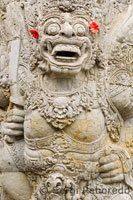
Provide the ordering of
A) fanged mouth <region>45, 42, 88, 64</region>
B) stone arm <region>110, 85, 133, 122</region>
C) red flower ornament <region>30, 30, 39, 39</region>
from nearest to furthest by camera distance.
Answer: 1. fanged mouth <region>45, 42, 88, 64</region>
2. red flower ornament <region>30, 30, 39, 39</region>
3. stone arm <region>110, 85, 133, 122</region>

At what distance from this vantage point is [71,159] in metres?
2.88

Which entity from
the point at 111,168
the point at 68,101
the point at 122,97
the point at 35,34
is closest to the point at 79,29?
the point at 35,34

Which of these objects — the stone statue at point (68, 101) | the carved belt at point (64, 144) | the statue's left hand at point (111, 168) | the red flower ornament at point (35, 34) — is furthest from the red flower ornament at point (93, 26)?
the statue's left hand at point (111, 168)

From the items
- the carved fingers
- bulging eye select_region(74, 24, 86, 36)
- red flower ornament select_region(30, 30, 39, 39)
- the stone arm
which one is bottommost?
the carved fingers

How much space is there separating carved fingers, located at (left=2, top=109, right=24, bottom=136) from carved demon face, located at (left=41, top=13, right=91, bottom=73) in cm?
47

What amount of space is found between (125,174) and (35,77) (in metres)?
0.81

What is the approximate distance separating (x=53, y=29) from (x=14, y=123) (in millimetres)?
697

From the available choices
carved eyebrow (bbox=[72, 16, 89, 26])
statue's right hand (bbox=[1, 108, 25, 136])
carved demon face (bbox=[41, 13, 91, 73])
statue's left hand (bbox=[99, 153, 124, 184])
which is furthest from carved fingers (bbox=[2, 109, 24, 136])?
carved eyebrow (bbox=[72, 16, 89, 26])

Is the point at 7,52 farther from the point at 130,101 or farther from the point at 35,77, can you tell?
the point at 130,101

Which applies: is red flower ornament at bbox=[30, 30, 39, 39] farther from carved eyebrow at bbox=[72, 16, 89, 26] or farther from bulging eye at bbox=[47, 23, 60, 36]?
carved eyebrow at bbox=[72, 16, 89, 26]

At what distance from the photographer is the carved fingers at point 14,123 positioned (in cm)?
308

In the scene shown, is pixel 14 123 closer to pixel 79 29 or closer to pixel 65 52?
pixel 65 52

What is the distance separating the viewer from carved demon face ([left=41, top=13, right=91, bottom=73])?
2.74 m

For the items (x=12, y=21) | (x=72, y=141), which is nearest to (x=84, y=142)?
(x=72, y=141)
